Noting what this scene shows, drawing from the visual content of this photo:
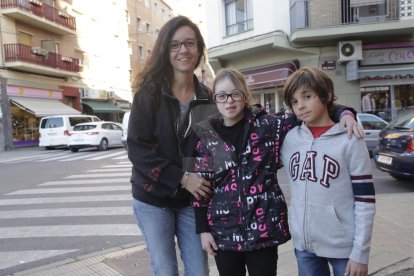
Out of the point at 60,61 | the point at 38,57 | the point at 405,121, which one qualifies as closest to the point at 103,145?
the point at 38,57

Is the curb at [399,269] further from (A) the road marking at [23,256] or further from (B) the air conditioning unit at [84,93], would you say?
(B) the air conditioning unit at [84,93]

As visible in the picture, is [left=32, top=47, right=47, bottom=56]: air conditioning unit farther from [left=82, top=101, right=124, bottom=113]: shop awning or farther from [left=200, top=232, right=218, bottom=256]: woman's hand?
[left=200, top=232, right=218, bottom=256]: woman's hand

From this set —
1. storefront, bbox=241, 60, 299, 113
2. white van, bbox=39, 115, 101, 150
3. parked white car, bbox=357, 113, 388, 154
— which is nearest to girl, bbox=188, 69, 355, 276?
parked white car, bbox=357, 113, 388, 154

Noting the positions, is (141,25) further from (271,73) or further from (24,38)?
(271,73)

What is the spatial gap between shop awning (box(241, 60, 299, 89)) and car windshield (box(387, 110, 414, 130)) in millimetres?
8901

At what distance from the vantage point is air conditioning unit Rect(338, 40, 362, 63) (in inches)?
611

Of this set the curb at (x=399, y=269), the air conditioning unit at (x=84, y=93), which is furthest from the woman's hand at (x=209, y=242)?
the air conditioning unit at (x=84, y=93)

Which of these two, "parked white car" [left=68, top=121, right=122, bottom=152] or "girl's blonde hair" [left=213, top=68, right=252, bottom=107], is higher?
"girl's blonde hair" [left=213, top=68, right=252, bottom=107]

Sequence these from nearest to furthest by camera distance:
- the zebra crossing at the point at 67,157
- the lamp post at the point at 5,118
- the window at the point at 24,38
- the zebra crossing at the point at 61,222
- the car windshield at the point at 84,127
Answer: the zebra crossing at the point at 61,222 < the zebra crossing at the point at 67,157 < the car windshield at the point at 84,127 < the lamp post at the point at 5,118 < the window at the point at 24,38

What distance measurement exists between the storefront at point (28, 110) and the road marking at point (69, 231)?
17.6 metres

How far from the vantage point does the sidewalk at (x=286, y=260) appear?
3.35 meters

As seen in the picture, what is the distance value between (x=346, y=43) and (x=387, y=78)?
2228mm

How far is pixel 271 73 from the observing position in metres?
17.5

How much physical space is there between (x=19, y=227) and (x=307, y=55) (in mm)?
13737
